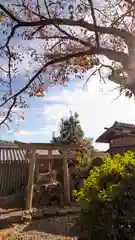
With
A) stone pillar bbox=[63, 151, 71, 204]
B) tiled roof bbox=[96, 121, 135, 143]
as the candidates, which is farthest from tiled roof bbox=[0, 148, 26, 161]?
tiled roof bbox=[96, 121, 135, 143]

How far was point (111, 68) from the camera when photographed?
411 centimetres

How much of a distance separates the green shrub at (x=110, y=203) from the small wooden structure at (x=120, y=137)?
8.57 meters

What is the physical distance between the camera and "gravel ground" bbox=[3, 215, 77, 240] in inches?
258

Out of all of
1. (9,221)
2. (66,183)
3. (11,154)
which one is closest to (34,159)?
(66,183)

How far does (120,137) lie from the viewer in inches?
511

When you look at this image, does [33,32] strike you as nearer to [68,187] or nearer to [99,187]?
[99,187]

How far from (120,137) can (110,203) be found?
32.7ft

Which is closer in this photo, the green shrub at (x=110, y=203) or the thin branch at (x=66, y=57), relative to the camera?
the green shrub at (x=110, y=203)

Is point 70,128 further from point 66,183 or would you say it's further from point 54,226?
point 54,226

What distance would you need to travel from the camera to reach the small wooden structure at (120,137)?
482 inches

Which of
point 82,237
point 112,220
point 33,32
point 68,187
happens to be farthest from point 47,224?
point 33,32

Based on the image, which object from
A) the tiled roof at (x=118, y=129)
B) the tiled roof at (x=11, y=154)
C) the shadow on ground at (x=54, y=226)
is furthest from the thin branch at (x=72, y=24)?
the tiled roof at (x=11, y=154)

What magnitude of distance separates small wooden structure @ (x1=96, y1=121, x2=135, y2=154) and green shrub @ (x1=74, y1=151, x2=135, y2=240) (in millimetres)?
8569

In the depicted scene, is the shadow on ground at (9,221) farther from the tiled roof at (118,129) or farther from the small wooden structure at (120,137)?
the tiled roof at (118,129)
